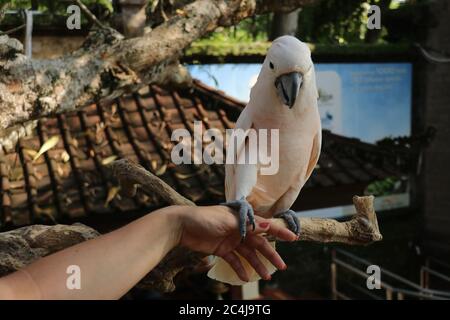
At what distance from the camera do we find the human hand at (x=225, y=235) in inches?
45.2

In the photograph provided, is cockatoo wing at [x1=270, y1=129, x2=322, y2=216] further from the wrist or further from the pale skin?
the wrist

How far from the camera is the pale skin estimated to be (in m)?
0.91

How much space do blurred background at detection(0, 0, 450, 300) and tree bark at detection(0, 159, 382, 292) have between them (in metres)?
1.05

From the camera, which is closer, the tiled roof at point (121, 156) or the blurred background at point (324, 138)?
the tiled roof at point (121, 156)

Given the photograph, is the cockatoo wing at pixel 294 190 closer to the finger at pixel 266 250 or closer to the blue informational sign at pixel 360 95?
the finger at pixel 266 250

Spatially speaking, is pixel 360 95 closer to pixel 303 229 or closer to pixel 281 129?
pixel 281 129

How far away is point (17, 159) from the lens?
121 inches

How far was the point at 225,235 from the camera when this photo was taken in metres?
1.24

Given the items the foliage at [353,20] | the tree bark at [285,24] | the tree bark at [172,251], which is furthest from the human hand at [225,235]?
the foliage at [353,20]

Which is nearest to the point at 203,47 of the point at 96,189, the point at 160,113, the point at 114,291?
the point at 160,113

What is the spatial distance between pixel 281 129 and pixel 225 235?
1.41 ft

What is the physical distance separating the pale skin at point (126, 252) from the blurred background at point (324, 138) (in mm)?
1407

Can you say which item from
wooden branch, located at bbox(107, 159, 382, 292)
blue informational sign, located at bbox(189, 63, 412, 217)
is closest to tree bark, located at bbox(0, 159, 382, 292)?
wooden branch, located at bbox(107, 159, 382, 292)
